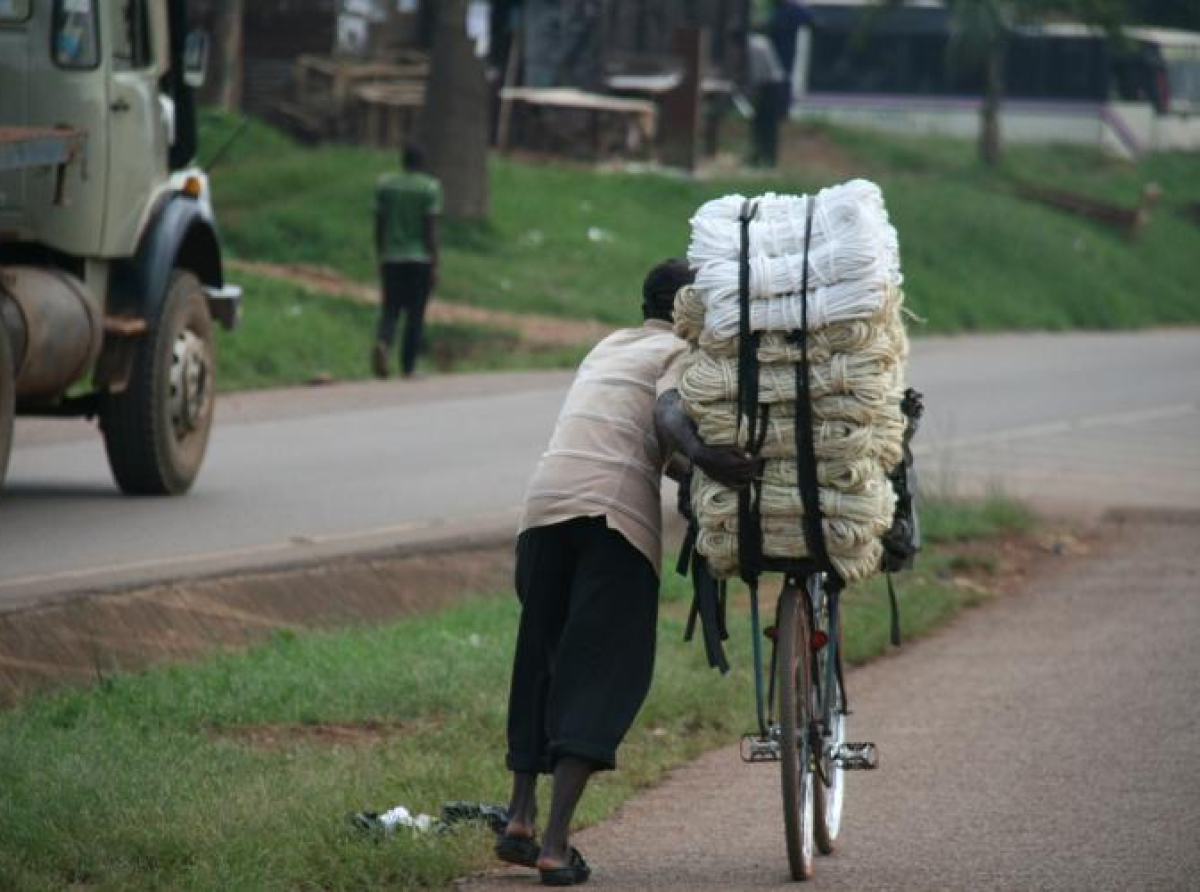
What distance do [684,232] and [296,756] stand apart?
25849 mm

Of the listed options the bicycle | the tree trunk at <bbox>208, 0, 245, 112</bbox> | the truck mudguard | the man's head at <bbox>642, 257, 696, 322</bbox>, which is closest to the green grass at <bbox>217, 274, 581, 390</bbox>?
the truck mudguard

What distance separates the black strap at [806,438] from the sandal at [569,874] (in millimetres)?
979

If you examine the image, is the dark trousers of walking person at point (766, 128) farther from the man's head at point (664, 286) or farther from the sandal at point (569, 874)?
the sandal at point (569, 874)

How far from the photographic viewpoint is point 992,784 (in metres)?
7.91

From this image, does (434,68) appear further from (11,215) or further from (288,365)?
(11,215)

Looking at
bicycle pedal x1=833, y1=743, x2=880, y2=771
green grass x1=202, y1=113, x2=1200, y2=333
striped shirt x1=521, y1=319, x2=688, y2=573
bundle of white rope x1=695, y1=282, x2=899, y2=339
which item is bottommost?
green grass x1=202, y1=113, x2=1200, y2=333

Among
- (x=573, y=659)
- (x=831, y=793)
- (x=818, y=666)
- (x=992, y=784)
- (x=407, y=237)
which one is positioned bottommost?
(x=407, y=237)

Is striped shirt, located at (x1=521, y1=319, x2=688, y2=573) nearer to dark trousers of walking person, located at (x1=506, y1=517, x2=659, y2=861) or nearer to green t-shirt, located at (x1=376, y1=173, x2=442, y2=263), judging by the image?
dark trousers of walking person, located at (x1=506, y1=517, x2=659, y2=861)

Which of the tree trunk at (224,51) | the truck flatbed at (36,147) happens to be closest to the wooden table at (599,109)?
the tree trunk at (224,51)

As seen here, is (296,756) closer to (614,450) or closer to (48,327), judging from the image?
(614,450)

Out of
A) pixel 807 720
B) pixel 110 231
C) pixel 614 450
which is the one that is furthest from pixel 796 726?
pixel 110 231

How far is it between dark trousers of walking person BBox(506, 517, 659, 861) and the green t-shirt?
47.2 feet

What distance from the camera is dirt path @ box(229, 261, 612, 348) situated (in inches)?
994

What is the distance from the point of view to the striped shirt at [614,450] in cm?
644
